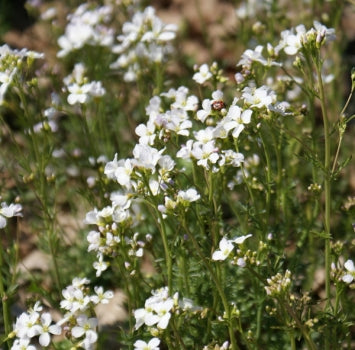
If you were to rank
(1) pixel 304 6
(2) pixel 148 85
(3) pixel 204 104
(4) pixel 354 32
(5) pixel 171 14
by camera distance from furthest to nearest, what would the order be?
1. (5) pixel 171 14
2. (4) pixel 354 32
3. (1) pixel 304 6
4. (2) pixel 148 85
5. (3) pixel 204 104

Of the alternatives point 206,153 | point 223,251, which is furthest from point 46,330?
point 206,153

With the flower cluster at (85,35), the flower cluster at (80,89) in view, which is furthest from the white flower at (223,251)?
the flower cluster at (85,35)

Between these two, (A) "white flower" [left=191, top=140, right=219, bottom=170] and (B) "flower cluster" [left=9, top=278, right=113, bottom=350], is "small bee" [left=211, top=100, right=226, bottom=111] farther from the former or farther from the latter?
(B) "flower cluster" [left=9, top=278, right=113, bottom=350]

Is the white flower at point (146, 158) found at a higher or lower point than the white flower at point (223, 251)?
higher

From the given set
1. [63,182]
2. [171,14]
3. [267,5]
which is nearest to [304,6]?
A: [267,5]

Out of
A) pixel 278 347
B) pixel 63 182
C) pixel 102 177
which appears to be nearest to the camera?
pixel 278 347

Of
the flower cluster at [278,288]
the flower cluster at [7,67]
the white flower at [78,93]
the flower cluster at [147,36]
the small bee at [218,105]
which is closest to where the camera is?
the flower cluster at [278,288]

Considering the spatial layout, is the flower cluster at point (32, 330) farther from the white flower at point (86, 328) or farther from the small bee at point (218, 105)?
the small bee at point (218, 105)

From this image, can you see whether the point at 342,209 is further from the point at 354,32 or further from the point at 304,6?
the point at 354,32

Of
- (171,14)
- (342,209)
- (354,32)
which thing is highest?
(171,14)
